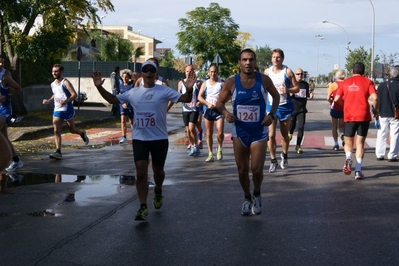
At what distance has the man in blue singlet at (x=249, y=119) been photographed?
7543 millimetres

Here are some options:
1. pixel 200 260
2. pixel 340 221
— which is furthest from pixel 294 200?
pixel 200 260

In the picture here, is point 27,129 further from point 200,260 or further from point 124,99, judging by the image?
point 200,260

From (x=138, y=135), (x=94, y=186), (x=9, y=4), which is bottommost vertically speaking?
(x=94, y=186)

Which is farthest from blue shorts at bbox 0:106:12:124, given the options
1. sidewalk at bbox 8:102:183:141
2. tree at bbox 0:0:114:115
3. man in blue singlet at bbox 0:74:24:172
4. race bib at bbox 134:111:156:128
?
tree at bbox 0:0:114:115

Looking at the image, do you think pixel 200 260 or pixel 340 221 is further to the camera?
pixel 340 221

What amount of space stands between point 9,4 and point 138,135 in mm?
12105

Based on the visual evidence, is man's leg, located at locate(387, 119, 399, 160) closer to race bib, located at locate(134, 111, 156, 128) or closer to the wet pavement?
the wet pavement

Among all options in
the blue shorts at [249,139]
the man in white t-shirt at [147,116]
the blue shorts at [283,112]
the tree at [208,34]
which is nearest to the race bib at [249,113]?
the blue shorts at [249,139]

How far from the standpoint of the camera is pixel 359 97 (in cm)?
1060

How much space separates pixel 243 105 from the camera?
7566mm

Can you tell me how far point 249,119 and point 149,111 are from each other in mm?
1145

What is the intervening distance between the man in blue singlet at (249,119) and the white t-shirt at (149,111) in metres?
0.70

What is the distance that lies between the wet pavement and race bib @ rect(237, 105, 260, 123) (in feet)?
3.62

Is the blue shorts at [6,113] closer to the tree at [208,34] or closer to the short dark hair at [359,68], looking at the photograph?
the short dark hair at [359,68]
